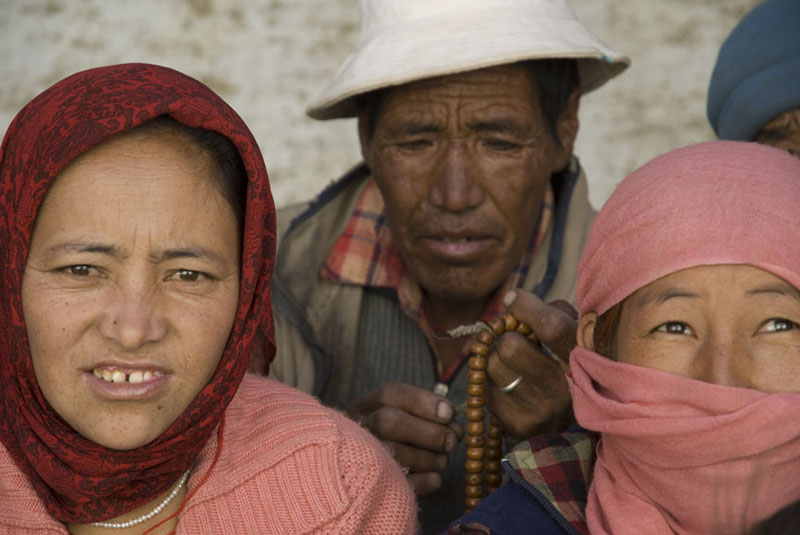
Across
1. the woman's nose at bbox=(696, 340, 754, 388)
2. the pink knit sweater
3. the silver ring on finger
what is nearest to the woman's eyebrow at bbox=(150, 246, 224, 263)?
the pink knit sweater

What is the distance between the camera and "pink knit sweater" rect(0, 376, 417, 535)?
2.33m

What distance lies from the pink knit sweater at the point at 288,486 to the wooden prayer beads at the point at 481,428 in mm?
301

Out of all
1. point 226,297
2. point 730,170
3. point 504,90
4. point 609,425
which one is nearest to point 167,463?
point 226,297

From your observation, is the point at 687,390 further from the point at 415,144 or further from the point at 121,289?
the point at 415,144

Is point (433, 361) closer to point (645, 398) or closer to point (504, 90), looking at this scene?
point (504, 90)

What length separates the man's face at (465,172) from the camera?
11.1 ft

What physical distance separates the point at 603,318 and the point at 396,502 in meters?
0.63

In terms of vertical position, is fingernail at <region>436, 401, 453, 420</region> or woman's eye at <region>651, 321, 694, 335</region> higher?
woman's eye at <region>651, 321, 694, 335</region>

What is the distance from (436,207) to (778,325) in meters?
1.52

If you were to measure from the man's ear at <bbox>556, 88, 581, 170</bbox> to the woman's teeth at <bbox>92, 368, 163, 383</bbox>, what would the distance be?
1.85m

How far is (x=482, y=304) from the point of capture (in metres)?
3.63

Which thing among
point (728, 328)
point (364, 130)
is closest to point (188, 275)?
point (728, 328)

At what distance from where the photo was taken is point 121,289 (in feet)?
7.16

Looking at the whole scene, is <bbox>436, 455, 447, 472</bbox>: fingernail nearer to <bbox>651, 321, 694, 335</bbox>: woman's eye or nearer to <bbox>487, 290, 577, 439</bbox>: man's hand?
<bbox>487, 290, 577, 439</bbox>: man's hand
